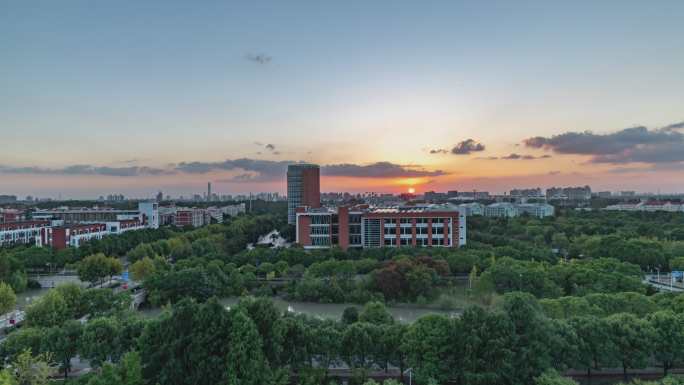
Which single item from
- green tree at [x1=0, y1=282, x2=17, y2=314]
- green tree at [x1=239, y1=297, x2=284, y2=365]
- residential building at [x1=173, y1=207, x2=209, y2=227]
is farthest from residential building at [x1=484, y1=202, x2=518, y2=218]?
green tree at [x1=0, y1=282, x2=17, y2=314]

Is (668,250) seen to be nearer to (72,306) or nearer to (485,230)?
(485,230)

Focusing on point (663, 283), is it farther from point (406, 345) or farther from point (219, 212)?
point (219, 212)

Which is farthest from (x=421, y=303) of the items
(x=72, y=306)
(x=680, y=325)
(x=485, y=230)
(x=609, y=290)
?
(x=485, y=230)

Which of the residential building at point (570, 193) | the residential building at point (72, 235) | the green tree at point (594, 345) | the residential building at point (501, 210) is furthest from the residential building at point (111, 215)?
the residential building at point (570, 193)

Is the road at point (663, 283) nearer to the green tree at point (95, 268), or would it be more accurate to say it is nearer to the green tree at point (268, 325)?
the green tree at point (268, 325)

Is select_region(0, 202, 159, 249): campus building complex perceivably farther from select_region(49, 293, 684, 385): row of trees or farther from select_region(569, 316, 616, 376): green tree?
select_region(569, 316, 616, 376): green tree

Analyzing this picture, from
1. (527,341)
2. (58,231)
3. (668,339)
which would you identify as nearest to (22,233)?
(58,231)

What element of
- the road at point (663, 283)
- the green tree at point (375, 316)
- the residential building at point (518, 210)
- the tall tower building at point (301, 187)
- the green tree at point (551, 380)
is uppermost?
the tall tower building at point (301, 187)

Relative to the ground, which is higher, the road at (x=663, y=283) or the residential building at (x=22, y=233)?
the residential building at (x=22, y=233)
